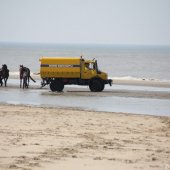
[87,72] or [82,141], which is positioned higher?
[87,72]

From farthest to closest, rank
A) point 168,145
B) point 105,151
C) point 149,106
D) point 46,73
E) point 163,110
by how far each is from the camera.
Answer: point 46,73 < point 149,106 < point 163,110 < point 168,145 < point 105,151

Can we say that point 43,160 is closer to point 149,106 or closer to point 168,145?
point 168,145

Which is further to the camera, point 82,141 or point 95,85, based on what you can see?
point 95,85

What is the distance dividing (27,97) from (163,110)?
8.17 meters

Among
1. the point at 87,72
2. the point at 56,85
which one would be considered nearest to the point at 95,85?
the point at 87,72

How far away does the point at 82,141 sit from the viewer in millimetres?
14672

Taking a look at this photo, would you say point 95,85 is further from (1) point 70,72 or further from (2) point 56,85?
(2) point 56,85

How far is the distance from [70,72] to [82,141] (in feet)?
63.7

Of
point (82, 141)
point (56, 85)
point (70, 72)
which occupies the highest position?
point (70, 72)

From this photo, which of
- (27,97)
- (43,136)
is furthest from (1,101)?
(43,136)

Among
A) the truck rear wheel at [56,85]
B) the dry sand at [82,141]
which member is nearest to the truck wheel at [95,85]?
the truck rear wheel at [56,85]

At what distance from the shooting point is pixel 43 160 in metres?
12.0

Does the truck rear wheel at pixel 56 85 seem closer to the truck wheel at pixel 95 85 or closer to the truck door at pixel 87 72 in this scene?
the truck door at pixel 87 72

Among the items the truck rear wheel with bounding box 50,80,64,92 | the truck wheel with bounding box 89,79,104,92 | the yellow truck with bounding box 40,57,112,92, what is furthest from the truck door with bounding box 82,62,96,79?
the truck rear wheel with bounding box 50,80,64,92
